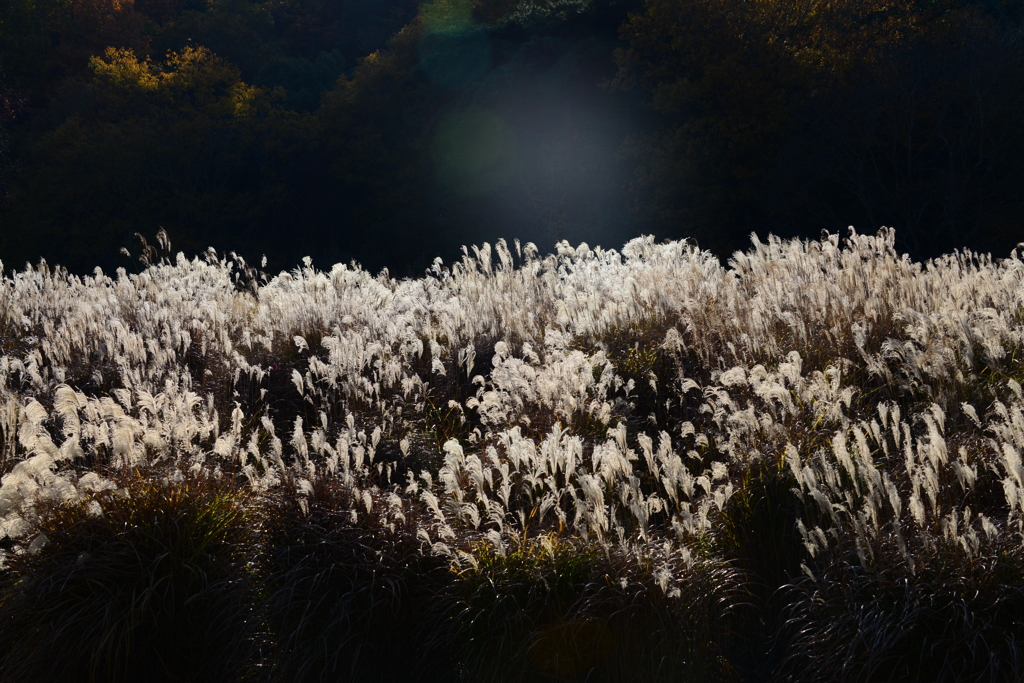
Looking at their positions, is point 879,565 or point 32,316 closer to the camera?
point 879,565

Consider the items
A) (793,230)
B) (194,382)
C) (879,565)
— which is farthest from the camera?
(793,230)

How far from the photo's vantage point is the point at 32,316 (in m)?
7.27

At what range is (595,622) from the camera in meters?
3.14

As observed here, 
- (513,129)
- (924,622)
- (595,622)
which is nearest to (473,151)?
(513,129)

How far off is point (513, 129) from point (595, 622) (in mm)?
18166

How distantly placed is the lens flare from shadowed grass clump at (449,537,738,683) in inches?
698

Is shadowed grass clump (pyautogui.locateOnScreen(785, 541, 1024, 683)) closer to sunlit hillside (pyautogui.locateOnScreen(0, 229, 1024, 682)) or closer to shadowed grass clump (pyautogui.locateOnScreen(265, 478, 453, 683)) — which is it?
sunlit hillside (pyautogui.locateOnScreen(0, 229, 1024, 682))

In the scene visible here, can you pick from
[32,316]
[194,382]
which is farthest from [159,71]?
[194,382]

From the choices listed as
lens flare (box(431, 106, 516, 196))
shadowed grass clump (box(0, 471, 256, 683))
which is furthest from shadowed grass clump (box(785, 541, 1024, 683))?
lens flare (box(431, 106, 516, 196))

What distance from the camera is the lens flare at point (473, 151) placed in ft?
66.6

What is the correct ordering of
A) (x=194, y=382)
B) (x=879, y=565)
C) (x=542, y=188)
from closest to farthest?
(x=879, y=565) → (x=194, y=382) → (x=542, y=188)

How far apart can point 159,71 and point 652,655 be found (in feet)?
89.9

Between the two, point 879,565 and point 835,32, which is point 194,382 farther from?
point 835,32

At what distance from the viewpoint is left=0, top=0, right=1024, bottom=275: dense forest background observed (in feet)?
53.6
